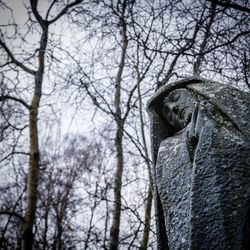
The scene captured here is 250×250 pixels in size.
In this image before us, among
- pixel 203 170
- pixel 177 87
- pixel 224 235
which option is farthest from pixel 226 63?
pixel 224 235

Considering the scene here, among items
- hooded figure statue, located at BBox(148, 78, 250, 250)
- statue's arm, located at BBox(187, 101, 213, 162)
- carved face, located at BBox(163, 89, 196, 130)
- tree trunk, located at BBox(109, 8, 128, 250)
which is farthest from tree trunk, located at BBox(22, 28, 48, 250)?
statue's arm, located at BBox(187, 101, 213, 162)

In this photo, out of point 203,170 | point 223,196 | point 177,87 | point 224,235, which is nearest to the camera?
point 224,235

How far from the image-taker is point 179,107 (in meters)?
2.48

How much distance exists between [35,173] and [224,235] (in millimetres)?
5326

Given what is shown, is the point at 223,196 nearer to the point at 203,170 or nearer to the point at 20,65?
the point at 203,170

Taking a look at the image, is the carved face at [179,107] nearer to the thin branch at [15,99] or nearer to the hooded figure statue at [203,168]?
the hooded figure statue at [203,168]

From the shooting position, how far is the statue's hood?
189 cm

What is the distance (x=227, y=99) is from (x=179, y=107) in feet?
1.57

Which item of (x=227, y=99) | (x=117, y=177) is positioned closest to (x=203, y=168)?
(x=227, y=99)

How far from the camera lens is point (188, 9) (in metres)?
4.08

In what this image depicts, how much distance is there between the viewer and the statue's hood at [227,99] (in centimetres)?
189

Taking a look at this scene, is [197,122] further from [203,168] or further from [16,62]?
[16,62]

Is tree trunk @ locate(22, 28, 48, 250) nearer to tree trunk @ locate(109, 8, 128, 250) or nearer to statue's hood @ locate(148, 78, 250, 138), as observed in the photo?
tree trunk @ locate(109, 8, 128, 250)

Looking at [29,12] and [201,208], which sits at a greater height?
[29,12]
